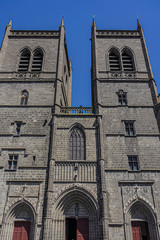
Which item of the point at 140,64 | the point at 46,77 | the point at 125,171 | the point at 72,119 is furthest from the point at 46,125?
the point at 140,64

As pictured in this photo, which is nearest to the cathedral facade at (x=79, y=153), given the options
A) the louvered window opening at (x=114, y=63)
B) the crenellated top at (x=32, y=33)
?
the louvered window opening at (x=114, y=63)

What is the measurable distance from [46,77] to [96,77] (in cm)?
516

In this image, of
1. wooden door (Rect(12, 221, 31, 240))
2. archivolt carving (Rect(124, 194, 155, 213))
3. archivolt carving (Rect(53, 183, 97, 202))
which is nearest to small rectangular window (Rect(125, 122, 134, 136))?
archivolt carving (Rect(124, 194, 155, 213))

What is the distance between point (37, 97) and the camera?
779 inches

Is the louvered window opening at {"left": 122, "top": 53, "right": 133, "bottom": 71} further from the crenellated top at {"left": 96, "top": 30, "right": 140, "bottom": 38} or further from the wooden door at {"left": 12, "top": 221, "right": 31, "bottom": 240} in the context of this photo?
the wooden door at {"left": 12, "top": 221, "right": 31, "bottom": 240}

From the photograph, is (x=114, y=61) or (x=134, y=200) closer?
(x=134, y=200)

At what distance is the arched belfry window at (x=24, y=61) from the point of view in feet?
73.6

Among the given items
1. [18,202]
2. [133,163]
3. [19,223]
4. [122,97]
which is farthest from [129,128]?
[19,223]

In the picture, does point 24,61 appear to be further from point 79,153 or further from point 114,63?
point 79,153

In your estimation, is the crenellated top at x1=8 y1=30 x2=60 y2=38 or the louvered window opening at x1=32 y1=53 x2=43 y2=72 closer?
the louvered window opening at x1=32 y1=53 x2=43 y2=72

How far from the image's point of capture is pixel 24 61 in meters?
23.0

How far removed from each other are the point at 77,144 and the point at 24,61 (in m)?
12.0

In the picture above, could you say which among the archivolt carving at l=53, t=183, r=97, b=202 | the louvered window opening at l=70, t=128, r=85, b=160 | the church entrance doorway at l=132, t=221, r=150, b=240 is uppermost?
the louvered window opening at l=70, t=128, r=85, b=160

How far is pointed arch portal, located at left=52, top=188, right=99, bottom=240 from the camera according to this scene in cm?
1412
